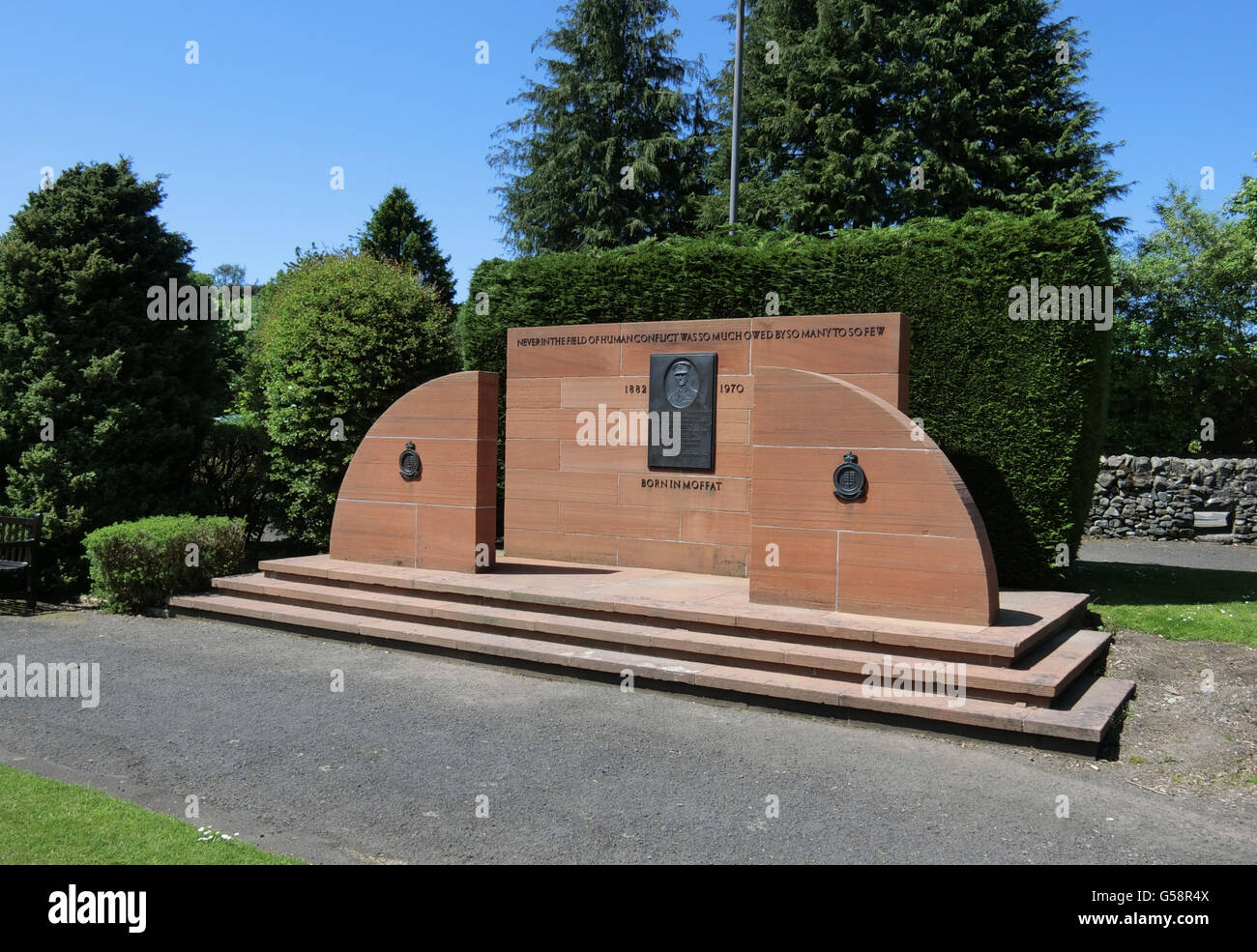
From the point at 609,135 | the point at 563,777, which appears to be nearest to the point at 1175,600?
the point at 563,777

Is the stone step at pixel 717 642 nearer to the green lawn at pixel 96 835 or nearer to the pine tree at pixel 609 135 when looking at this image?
the green lawn at pixel 96 835

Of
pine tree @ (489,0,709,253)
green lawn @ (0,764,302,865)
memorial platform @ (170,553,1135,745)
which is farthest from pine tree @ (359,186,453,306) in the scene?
green lawn @ (0,764,302,865)

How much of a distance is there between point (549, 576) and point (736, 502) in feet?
7.53

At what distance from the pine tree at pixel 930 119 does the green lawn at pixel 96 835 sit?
71.4 ft

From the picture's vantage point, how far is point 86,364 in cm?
1145

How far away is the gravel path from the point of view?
182 inches

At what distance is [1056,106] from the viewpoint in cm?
2319

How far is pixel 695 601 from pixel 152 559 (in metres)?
6.34

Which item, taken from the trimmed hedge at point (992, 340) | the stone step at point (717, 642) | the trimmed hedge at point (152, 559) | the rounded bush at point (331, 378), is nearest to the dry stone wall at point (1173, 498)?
the trimmed hedge at point (992, 340)

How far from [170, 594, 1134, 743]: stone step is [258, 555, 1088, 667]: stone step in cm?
45

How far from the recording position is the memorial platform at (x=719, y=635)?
21.5 feet

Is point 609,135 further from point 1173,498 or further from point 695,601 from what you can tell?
point 695,601

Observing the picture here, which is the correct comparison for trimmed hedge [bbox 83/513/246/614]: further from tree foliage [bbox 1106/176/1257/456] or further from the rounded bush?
tree foliage [bbox 1106/176/1257/456]
